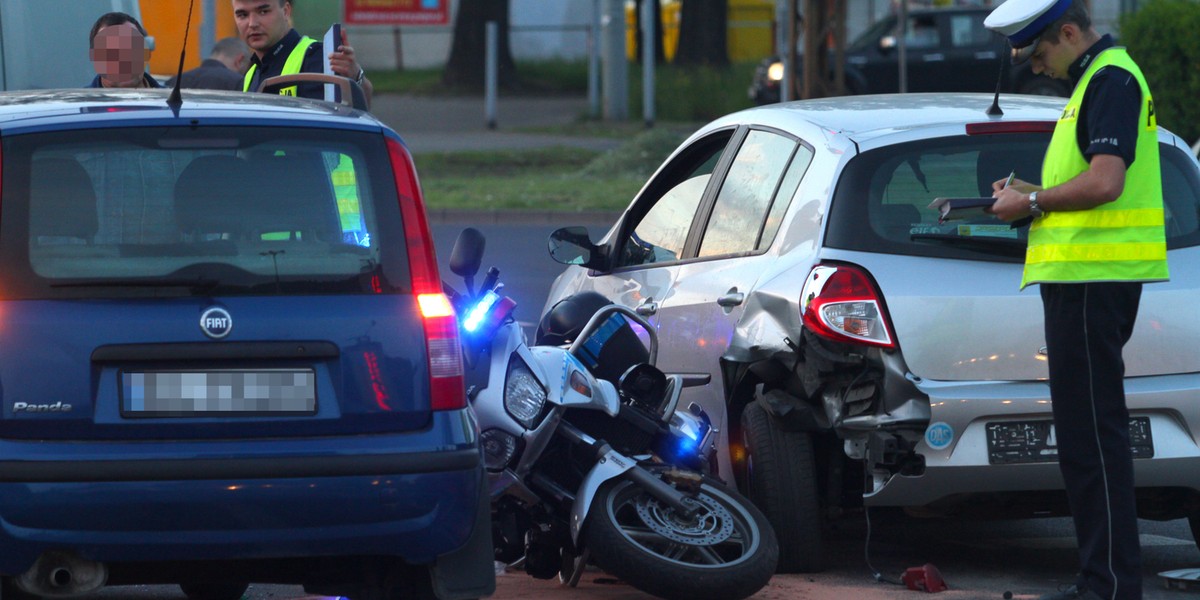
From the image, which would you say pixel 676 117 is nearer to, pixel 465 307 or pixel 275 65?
pixel 275 65

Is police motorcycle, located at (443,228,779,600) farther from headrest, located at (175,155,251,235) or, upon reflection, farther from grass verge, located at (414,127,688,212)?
grass verge, located at (414,127,688,212)

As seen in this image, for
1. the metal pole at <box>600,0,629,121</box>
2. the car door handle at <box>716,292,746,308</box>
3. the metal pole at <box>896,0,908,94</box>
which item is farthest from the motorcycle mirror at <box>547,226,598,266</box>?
the metal pole at <box>600,0,629,121</box>

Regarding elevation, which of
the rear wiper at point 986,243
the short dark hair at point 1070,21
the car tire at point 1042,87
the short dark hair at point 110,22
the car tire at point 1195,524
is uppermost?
the short dark hair at point 1070,21

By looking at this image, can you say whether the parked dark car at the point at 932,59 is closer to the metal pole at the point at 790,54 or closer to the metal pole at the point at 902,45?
the metal pole at the point at 902,45

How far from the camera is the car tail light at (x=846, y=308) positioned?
208 inches

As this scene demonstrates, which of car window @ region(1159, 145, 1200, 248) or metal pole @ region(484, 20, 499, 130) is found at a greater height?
car window @ region(1159, 145, 1200, 248)

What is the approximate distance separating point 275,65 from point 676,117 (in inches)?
971

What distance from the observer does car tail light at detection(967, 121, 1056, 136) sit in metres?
5.64

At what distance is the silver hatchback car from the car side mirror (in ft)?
2.89

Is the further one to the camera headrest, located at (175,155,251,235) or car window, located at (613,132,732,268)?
car window, located at (613,132,732,268)

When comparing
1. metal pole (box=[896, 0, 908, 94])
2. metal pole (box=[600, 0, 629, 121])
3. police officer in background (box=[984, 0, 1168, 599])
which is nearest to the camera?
police officer in background (box=[984, 0, 1168, 599])

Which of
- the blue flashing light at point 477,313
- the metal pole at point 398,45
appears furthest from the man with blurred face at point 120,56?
the metal pole at point 398,45

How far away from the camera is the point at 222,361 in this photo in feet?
13.5

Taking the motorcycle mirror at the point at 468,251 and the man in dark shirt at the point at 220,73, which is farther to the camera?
the man in dark shirt at the point at 220,73
